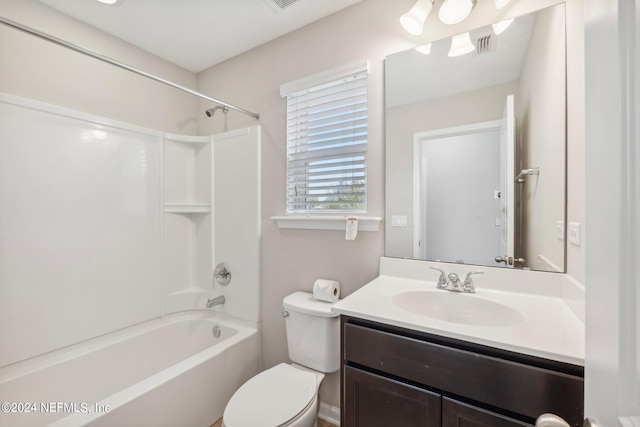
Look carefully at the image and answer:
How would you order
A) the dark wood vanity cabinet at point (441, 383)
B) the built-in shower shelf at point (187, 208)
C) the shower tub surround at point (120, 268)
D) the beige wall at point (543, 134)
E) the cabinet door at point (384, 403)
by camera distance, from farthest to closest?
the built-in shower shelf at point (187, 208) < the shower tub surround at point (120, 268) < the beige wall at point (543, 134) < the cabinet door at point (384, 403) < the dark wood vanity cabinet at point (441, 383)

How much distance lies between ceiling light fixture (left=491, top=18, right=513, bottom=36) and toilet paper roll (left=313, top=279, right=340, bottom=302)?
1514mm

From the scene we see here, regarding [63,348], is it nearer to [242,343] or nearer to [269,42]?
[242,343]

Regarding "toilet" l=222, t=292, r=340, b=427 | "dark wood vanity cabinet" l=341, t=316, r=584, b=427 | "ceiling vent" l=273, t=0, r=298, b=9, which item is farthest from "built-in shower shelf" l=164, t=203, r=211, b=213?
"dark wood vanity cabinet" l=341, t=316, r=584, b=427

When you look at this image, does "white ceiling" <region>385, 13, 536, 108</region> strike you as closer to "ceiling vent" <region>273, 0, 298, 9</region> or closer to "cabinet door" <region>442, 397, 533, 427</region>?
"ceiling vent" <region>273, 0, 298, 9</region>

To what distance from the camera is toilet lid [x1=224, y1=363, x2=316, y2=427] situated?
116 centimetres

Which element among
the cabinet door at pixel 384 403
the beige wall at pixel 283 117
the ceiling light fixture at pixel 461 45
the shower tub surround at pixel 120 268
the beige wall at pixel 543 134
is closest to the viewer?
the cabinet door at pixel 384 403

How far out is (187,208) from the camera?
2.24 m

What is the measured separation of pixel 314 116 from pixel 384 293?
1209mm

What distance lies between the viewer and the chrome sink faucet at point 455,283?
126cm

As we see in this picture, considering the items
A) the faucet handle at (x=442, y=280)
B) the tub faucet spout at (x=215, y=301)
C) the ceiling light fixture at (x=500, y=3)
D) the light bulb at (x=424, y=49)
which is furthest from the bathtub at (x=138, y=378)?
the ceiling light fixture at (x=500, y=3)

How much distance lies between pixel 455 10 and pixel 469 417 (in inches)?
66.0

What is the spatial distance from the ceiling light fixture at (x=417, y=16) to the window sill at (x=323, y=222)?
0.99 meters

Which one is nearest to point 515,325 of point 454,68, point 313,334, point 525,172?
point 525,172

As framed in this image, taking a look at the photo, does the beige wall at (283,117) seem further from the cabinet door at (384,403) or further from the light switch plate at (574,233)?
the light switch plate at (574,233)
